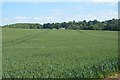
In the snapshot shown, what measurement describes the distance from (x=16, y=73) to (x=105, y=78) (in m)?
3.06

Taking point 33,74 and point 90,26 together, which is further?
point 90,26

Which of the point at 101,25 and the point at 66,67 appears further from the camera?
the point at 101,25

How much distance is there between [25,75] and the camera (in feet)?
34.8

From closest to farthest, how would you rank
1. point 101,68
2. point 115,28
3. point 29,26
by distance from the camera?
point 101,68 → point 115,28 → point 29,26

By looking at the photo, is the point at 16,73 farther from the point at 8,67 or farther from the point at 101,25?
the point at 101,25

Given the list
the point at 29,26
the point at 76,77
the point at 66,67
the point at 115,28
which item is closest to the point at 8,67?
the point at 66,67

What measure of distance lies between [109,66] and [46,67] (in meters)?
2.86

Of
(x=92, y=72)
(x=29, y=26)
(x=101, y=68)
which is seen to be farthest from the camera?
(x=29, y=26)

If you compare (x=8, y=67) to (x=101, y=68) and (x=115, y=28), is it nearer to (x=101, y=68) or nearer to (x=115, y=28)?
(x=101, y=68)

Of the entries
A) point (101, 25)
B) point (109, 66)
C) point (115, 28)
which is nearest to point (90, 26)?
point (101, 25)

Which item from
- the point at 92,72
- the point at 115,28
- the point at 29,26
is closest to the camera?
the point at 92,72

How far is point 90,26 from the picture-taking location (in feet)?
247

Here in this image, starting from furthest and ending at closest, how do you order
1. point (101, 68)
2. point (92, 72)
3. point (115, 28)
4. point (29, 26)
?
1. point (29, 26)
2. point (115, 28)
3. point (101, 68)
4. point (92, 72)

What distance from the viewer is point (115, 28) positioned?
205 feet
